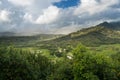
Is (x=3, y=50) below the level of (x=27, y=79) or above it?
above

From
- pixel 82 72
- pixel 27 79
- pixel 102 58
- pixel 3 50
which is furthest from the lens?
pixel 27 79

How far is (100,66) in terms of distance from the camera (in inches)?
3494

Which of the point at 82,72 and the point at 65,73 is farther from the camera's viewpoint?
the point at 65,73

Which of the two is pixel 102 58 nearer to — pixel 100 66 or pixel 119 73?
pixel 100 66

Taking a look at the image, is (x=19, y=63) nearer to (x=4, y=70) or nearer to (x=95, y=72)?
Result: (x=4, y=70)

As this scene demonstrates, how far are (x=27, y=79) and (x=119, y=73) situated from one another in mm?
36301

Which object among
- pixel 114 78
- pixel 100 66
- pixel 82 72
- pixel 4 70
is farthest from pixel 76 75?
pixel 4 70

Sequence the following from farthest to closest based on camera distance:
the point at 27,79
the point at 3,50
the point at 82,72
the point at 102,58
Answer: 1. the point at 27,79
2. the point at 3,50
3. the point at 102,58
4. the point at 82,72

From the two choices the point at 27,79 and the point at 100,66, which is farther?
the point at 27,79

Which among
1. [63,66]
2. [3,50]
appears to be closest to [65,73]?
[63,66]

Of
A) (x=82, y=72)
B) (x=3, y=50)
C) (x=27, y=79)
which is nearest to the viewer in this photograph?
(x=82, y=72)

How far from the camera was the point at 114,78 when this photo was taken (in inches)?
3725

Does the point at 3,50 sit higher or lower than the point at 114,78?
higher

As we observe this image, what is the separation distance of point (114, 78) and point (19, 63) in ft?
113
